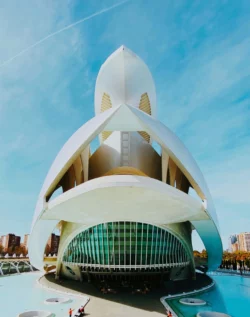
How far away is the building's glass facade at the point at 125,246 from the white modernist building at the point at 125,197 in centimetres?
7

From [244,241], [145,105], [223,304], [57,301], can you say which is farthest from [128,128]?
[244,241]

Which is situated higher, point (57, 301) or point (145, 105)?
point (145, 105)

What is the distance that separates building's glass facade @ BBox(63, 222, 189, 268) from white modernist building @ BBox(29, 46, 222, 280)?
0.07 metres

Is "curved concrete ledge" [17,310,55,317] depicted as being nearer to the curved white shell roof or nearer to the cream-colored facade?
the curved white shell roof

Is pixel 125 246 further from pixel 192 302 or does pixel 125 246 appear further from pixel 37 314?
pixel 37 314

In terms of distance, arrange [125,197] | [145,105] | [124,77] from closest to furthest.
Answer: [125,197] → [124,77] → [145,105]

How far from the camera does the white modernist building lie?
13125 mm

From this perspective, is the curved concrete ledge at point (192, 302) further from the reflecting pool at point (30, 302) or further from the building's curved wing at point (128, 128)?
the reflecting pool at point (30, 302)

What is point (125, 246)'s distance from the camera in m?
19.0

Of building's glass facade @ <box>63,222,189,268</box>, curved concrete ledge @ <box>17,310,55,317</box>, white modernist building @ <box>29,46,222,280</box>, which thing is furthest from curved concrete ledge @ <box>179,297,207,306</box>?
curved concrete ledge @ <box>17,310,55,317</box>

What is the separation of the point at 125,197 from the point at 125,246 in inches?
296

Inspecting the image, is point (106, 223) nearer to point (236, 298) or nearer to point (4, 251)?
point (236, 298)

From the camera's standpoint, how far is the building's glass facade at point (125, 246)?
1881 cm

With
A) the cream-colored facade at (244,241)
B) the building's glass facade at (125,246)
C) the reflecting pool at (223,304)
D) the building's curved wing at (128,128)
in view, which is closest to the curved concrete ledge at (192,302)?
the reflecting pool at (223,304)
